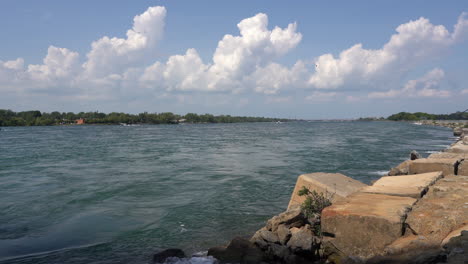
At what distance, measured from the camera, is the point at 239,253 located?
615cm

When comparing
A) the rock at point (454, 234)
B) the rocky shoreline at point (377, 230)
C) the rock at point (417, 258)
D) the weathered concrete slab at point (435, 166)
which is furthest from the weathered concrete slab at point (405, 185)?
the rock at point (417, 258)

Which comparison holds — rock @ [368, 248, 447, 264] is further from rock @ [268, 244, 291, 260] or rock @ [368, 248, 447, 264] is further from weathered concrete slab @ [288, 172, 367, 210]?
weathered concrete slab @ [288, 172, 367, 210]

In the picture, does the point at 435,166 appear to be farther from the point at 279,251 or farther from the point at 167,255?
the point at 167,255

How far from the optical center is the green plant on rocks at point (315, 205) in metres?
6.46

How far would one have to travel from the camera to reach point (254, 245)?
20.7 feet

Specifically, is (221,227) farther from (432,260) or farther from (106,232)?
(432,260)

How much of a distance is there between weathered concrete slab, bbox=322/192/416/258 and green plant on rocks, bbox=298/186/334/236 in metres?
0.95

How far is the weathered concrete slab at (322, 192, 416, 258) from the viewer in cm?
476

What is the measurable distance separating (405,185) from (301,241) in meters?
2.68

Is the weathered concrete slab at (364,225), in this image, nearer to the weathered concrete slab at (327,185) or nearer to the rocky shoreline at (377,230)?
the rocky shoreline at (377,230)

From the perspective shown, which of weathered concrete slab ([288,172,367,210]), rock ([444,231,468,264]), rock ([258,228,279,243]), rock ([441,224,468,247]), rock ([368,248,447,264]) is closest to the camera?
rock ([444,231,468,264])

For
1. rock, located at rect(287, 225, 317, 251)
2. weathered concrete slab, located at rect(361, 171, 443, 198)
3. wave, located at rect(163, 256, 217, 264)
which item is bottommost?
wave, located at rect(163, 256, 217, 264)

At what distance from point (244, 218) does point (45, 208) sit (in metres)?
6.54

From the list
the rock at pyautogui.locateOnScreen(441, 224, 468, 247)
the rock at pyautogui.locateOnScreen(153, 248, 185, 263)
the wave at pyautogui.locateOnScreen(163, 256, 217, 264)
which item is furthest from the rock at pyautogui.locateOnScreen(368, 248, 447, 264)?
the rock at pyautogui.locateOnScreen(153, 248, 185, 263)
